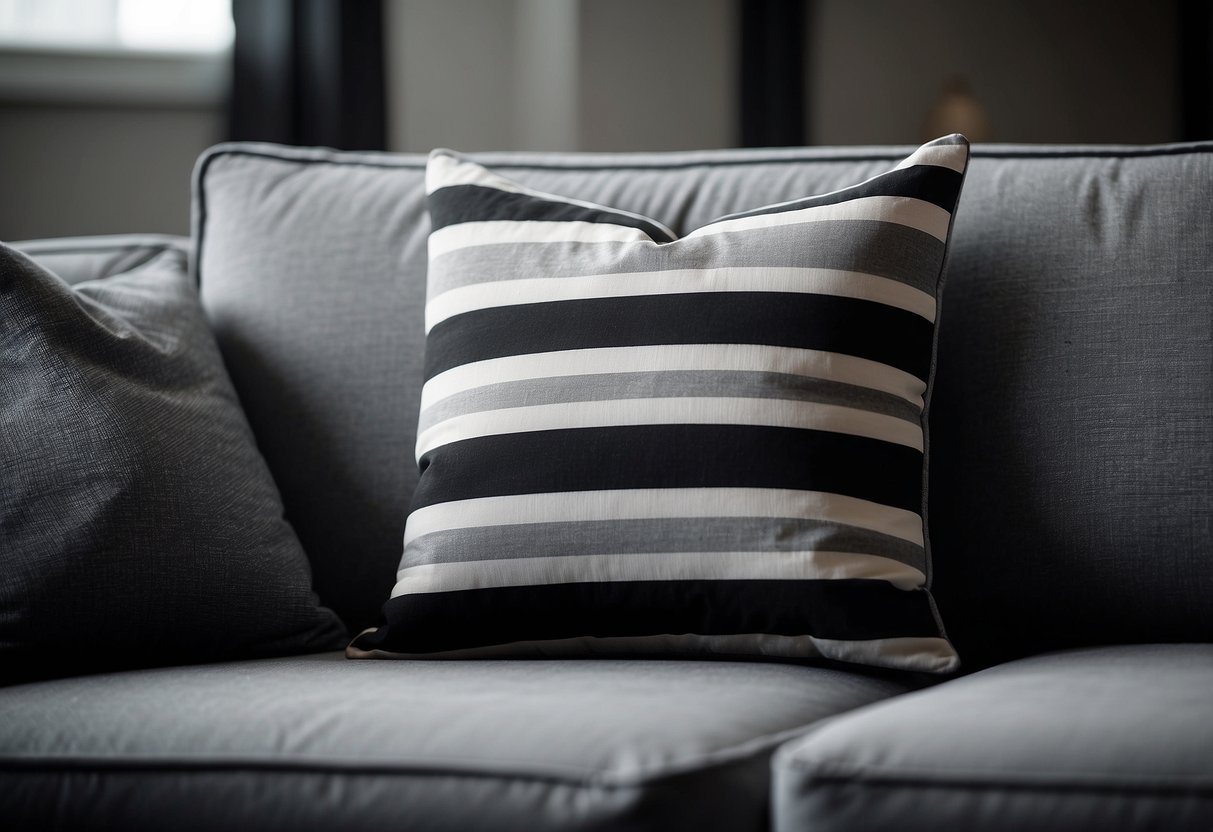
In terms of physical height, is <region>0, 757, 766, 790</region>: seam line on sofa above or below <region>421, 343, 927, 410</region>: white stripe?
below

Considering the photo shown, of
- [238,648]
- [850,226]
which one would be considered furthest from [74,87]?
[850,226]

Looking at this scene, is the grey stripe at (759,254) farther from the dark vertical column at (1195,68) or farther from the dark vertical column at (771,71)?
the dark vertical column at (1195,68)

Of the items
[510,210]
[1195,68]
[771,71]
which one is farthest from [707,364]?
[1195,68]

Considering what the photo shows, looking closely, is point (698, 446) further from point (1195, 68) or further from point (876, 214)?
point (1195, 68)

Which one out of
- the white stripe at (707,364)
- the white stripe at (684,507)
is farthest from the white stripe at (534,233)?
the white stripe at (684,507)

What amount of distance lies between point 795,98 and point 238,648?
2.16 meters

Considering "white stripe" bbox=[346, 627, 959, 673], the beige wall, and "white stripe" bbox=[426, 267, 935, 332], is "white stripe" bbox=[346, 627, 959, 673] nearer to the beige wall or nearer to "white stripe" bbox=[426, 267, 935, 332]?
"white stripe" bbox=[426, 267, 935, 332]

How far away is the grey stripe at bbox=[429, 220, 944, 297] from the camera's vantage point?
35.0 inches

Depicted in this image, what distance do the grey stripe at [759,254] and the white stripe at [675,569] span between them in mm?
237

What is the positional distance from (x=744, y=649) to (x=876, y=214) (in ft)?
1.20

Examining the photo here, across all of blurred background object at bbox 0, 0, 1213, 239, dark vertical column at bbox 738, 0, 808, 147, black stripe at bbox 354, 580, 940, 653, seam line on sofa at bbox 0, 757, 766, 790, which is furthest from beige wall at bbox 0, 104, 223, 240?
seam line on sofa at bbox 0, 757, 766, 790

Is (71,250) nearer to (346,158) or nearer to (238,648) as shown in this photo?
(346,158)

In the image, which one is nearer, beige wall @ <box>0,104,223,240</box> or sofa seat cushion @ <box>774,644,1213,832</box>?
sofa seat cushion @ <box>774,644,1213,832</box>

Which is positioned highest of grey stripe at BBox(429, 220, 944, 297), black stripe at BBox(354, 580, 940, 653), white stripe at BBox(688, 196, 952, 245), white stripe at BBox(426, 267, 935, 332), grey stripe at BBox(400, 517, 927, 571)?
white stripe at BBox(688, 196, 952, 245)
